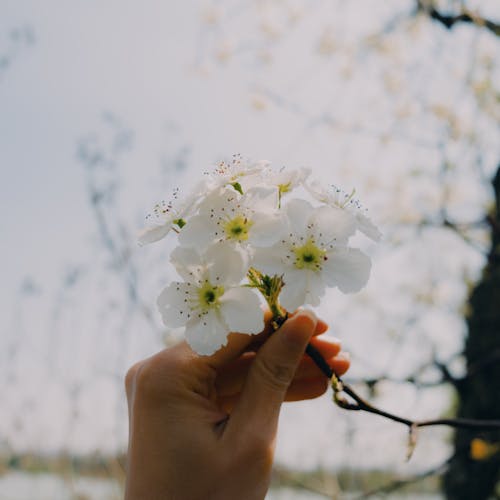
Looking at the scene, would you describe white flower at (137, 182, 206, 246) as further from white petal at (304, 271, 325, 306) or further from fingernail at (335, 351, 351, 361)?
fingernail at (335, 351, 351, 361)

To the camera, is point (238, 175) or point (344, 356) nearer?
point (238, 175)

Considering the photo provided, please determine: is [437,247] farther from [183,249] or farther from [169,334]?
[183,249]

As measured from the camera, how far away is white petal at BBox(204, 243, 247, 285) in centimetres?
95

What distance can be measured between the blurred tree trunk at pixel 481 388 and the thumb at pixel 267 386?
339 cm

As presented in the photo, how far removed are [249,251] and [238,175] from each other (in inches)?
6.4

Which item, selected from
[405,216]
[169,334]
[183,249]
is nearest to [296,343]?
[183,249]

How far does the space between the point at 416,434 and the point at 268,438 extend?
0.27 meters

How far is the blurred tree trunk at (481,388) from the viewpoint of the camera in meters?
4.30

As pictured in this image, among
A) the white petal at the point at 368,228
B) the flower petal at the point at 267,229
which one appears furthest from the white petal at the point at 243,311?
the white petal at the point at 368,228

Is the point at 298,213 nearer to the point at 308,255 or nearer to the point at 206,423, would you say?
the point at 308,255

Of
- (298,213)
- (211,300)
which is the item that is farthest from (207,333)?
(298,213)

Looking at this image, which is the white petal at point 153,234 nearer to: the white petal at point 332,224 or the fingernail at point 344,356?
the white petal at point 332,224

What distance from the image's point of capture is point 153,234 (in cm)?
106

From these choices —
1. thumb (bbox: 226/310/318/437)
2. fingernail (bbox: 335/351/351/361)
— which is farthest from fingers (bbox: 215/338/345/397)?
thumb (bbox: 226/310/318/437)
